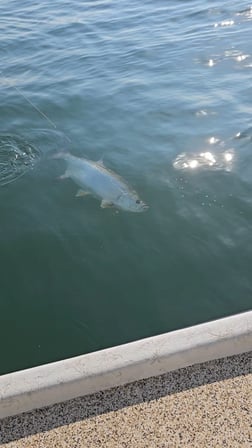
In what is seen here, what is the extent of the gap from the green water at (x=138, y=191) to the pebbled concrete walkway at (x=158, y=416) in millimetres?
1994

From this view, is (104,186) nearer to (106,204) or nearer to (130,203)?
(106,204)

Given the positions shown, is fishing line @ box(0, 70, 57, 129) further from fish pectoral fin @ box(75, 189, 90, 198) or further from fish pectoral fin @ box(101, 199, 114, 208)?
fish pectoral fin @ box(101, 199, 114, 208)

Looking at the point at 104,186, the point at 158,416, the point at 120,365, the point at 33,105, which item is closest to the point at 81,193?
the point at 104,186

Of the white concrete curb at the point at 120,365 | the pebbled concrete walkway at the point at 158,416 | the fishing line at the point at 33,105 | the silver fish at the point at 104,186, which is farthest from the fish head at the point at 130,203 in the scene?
the pebbled concrete walkway at the point at 158,416

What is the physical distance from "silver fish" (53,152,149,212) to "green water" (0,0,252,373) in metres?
0.15

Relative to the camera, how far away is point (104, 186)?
756 centimetres

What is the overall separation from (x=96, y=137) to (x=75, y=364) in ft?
21.8

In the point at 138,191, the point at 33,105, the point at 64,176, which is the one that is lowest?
the point at 138,191

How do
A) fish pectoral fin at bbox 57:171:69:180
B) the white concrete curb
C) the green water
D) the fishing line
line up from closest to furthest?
the white concrete curb < the green water < fish pectoral fin at bbox 57:171:69:180 < the fishing line

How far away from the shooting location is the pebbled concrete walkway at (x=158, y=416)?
3426 mm

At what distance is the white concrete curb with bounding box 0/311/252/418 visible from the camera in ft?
11.7

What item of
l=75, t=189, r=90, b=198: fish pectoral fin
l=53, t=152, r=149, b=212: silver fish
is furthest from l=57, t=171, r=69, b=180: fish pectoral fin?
l=75, t=189, r=90, b=198: fish pectoral fin

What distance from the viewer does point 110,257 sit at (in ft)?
Result: 22.6

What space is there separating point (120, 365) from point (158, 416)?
1.42 feet
